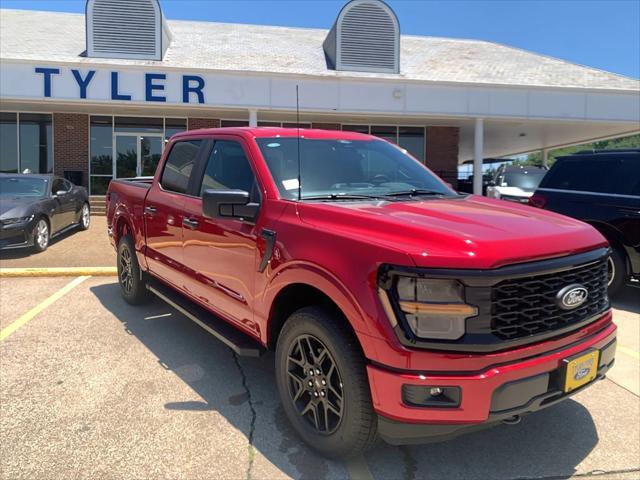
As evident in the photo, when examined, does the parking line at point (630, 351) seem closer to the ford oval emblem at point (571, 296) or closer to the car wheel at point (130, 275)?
the ford oval emblem at point (571, 296)

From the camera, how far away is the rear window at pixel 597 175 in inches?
245


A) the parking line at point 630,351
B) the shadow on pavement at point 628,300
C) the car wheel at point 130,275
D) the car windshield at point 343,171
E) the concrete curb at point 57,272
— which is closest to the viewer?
the car windshield at point 343,171

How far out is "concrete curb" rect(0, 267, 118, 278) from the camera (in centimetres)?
738

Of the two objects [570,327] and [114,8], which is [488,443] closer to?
[570,327]

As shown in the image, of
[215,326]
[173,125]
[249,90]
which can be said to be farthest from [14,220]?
[173,125]

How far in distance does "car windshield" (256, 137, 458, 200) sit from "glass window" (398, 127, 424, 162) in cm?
1589

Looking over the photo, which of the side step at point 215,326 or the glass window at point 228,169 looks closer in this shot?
the side step at point 215,326

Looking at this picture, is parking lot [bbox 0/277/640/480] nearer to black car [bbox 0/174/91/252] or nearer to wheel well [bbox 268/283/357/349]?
wheel well [bbox 268/283/357/349]

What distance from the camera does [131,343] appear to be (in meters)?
4.67

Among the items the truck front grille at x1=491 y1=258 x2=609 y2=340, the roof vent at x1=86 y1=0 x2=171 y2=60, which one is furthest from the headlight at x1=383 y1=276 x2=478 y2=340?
the roof vent at x1=86 y1=0 x2=171 y2=60

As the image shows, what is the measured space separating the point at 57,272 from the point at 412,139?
48.9 feet

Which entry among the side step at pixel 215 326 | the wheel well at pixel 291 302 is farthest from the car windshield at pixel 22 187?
the wheel well at pixel 291 302

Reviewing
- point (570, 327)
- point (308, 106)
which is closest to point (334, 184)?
point (570, 327)

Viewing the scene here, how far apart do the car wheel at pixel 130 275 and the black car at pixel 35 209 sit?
4.06 metres
